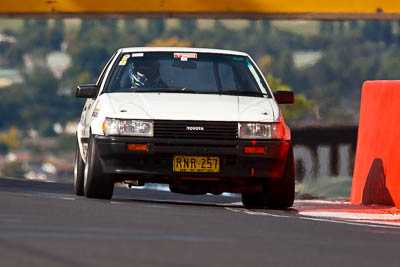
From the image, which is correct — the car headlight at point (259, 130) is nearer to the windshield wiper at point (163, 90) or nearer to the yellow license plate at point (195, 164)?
the yellow license plate at point (195, 164)

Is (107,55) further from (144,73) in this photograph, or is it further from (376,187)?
(144,73)

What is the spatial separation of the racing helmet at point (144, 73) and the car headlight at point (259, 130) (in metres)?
1.29

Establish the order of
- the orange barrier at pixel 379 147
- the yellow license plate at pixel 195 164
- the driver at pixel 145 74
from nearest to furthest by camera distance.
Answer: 1. the yellow license plate at pixel 195 164
2. the driver at pixel 145 74
3. the orange barrier at pixel 379 147

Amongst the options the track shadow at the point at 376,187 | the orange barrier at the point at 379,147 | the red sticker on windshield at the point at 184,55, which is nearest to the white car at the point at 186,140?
the red sticker on windshield at the point at 184,55

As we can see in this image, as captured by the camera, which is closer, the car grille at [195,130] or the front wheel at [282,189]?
the car grille at [195,130]

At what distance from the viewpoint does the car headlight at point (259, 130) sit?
42.4 feet

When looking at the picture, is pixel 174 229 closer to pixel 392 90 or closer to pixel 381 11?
pixel 392 90

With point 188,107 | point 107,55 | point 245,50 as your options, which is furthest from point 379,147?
point 107,55

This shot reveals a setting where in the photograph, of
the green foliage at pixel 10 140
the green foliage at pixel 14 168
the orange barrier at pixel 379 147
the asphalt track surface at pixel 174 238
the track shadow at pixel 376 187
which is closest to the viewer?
the asphalt track surface at pixel 174 238

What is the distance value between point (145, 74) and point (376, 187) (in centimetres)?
326

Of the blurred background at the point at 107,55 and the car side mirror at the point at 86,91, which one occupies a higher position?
the blurred background at the point at 107,55

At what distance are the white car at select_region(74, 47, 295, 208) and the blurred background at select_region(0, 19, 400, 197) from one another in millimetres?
30818

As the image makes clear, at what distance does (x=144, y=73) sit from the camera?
13867mm

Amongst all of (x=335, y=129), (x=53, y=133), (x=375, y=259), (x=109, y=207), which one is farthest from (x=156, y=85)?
(x=53, y=133)
